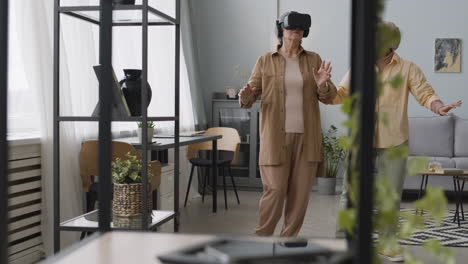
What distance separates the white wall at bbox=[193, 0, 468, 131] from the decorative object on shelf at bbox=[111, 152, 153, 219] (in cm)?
489

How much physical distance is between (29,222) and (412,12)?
5686 mm

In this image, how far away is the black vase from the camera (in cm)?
338

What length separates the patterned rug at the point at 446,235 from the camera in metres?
4.74

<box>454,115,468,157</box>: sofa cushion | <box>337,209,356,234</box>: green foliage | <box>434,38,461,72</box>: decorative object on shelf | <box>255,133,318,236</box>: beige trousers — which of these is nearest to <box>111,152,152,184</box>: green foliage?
<box>255,133,318,236</box>: beige trousers

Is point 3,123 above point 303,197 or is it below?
above

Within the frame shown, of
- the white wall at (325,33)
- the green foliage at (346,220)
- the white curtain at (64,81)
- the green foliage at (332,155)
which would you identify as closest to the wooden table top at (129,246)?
the green foliage at (346,220)

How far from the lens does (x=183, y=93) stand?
745 centimetres

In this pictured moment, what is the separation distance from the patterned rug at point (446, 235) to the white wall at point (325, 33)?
2.55m

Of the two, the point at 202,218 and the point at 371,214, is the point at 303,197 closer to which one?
the point at 202,218

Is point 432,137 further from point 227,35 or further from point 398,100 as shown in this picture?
point 398,100

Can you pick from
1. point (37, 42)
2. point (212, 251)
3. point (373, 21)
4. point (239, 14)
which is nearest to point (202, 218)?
point (37, 42)

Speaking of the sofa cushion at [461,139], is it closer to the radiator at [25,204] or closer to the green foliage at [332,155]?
the green foliage at [332,155]

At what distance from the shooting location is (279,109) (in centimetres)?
382

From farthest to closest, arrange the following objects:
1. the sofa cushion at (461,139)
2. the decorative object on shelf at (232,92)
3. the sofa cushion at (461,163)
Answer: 1. the decorative object on shelf at (232,92)
2. the sofa cushion at (461,139)
3. the sofa cushion at (461,163)
